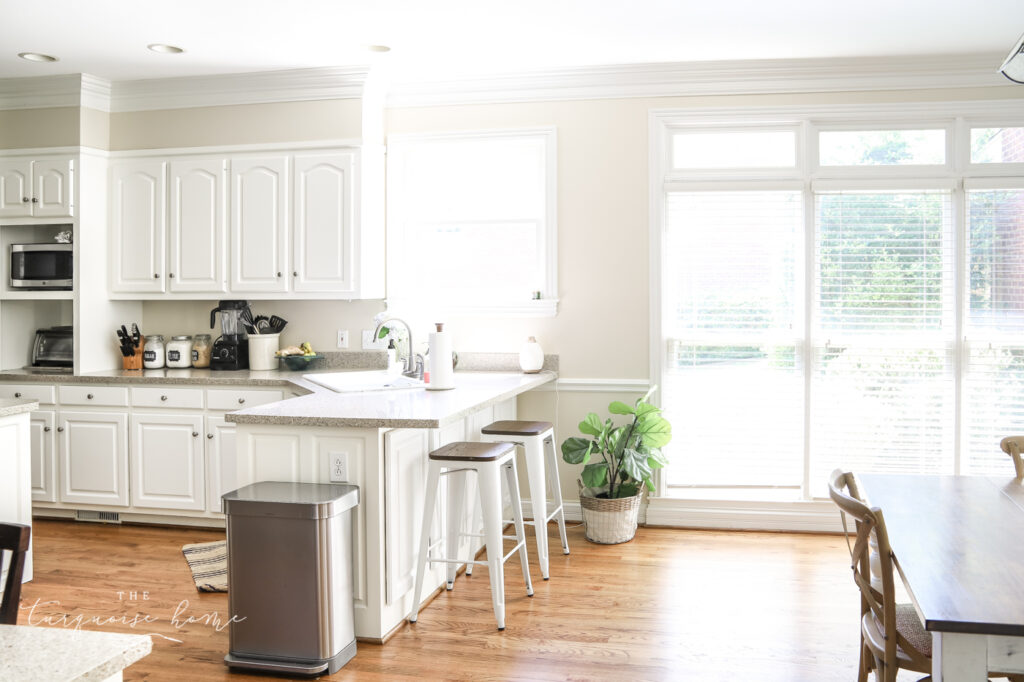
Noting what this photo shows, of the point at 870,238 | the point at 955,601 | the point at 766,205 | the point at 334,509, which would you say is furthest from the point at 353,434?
the point at 870,238

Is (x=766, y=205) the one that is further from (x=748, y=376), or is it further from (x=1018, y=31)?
(x=1018, y=31)

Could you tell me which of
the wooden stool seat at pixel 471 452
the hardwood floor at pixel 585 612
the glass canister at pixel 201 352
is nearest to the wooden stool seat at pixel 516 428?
the wooden stool seat at pixel 471 452

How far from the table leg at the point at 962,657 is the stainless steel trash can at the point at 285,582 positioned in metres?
1.91

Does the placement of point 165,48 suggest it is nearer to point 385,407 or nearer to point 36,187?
point 36,187

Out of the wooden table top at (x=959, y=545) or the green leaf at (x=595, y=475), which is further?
the green leaf at (x=595, y=475)

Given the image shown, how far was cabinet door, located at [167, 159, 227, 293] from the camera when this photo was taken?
504 cm

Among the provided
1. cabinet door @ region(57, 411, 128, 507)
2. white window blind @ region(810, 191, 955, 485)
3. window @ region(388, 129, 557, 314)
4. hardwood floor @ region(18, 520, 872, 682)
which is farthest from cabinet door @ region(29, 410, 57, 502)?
white window blind @ region(810, 191, 955, 485)

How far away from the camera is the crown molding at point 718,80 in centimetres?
461

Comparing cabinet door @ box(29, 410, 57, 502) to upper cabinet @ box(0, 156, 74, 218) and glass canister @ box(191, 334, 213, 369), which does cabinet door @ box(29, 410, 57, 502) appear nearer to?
glass canister @ box(191, 334, 213, 369)

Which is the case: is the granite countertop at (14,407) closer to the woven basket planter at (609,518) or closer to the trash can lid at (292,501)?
the trash can lid at (292,501)

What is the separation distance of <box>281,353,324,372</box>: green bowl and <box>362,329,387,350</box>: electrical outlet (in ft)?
1.05

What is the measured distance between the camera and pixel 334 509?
9.61 feet

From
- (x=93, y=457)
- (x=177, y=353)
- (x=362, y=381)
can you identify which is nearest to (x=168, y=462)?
(x=93, y=457)

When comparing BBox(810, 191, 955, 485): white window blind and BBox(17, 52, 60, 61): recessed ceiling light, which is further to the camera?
BBox(810, 191, 955, 485): white window blind
